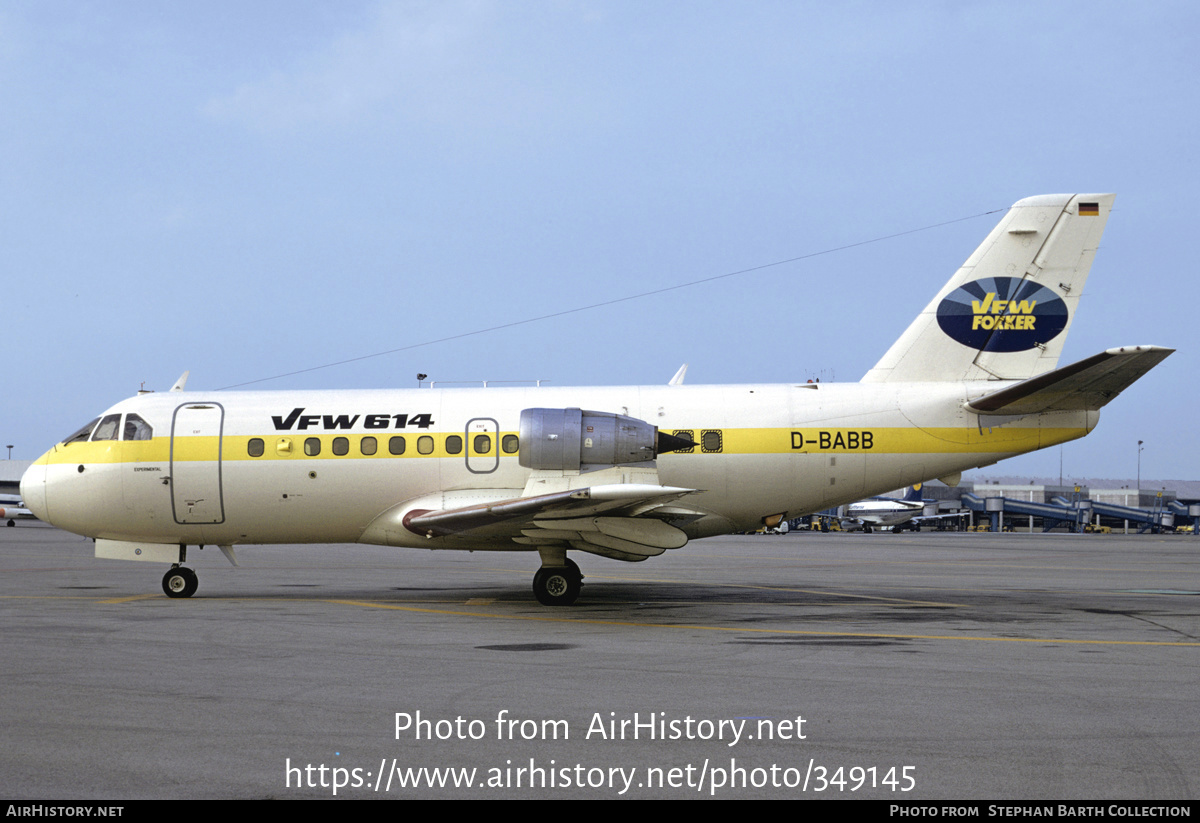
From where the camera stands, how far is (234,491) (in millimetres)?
19172

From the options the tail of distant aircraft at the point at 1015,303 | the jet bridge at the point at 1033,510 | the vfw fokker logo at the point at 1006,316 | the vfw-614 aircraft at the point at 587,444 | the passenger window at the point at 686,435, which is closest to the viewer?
the vfw-614 aircraft at the point at 587,444

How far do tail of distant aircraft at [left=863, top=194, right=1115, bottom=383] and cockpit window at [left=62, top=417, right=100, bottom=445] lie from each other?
52.7 ft

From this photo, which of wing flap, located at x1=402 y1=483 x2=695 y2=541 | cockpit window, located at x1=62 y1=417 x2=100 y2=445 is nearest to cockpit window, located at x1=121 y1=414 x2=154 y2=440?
cockpit window, located at x1=62 y1=417 x2=100 y2=445

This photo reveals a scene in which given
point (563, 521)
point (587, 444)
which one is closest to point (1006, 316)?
point (587, 444)

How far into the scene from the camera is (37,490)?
1991cm

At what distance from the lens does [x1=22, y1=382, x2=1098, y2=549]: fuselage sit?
60.8 ft

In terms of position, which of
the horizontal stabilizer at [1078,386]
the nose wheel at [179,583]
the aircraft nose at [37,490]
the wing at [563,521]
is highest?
the horizontal stabilizer at [1078,386]

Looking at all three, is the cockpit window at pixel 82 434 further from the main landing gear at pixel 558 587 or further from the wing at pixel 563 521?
the main landing gear at pixel 558 587

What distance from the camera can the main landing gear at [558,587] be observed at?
59.3ft

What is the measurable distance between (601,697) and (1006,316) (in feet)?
45.1

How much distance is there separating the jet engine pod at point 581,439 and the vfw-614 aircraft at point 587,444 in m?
0.04

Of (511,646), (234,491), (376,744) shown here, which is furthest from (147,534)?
(376,744)

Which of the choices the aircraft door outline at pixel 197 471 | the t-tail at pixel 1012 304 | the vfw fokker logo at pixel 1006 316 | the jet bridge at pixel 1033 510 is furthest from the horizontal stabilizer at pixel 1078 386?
the jet bridge at pixel 1033 510

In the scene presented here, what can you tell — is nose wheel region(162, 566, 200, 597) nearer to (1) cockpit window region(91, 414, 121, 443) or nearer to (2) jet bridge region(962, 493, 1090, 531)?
(1) cockpit window region(91, 414, 121, 443)
